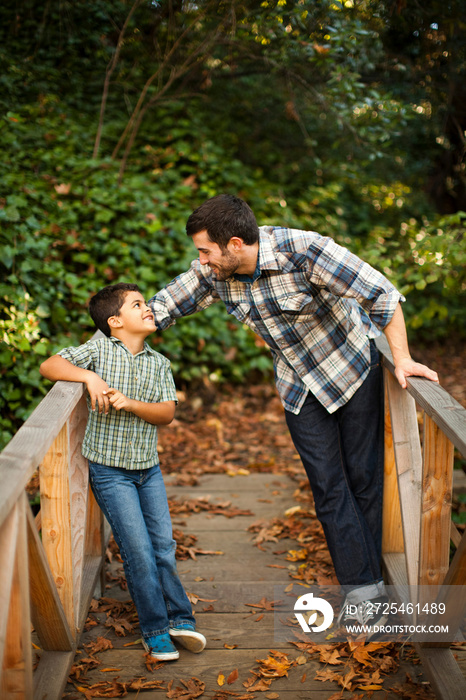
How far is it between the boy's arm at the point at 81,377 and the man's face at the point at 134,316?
31cm

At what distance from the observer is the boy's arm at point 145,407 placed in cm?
249

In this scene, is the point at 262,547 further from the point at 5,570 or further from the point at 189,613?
the point at 5,570

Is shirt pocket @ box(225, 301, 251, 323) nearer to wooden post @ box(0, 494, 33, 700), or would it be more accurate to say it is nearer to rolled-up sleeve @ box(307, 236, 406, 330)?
rolled-up sleeve @ box(307, 236, 406, 330)

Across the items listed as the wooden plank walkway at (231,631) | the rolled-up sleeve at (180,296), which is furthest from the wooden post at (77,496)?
the rolled-up sleeve at (180,296)

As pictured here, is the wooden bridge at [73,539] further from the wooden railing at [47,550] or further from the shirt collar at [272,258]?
the shirt collar at [272,258]

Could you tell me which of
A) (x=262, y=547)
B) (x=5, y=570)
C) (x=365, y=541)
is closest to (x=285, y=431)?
(x=262, y=547)

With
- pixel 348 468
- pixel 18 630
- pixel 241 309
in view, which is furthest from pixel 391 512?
pixel 18 630

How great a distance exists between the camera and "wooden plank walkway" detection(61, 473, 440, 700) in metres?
2.37

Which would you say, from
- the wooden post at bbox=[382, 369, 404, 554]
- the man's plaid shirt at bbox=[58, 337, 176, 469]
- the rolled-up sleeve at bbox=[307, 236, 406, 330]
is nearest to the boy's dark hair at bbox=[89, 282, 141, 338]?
the man's plaid shirt at bbox=[58, 337, 176, 469]

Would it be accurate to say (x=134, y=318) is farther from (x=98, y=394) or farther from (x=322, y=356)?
(x=322, y=356)

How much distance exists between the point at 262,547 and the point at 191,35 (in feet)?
19.6

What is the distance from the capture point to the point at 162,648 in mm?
2523

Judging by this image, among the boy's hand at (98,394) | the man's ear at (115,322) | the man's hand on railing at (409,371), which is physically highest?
the man's ear at (115,322)

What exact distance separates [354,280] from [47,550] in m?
1.59
